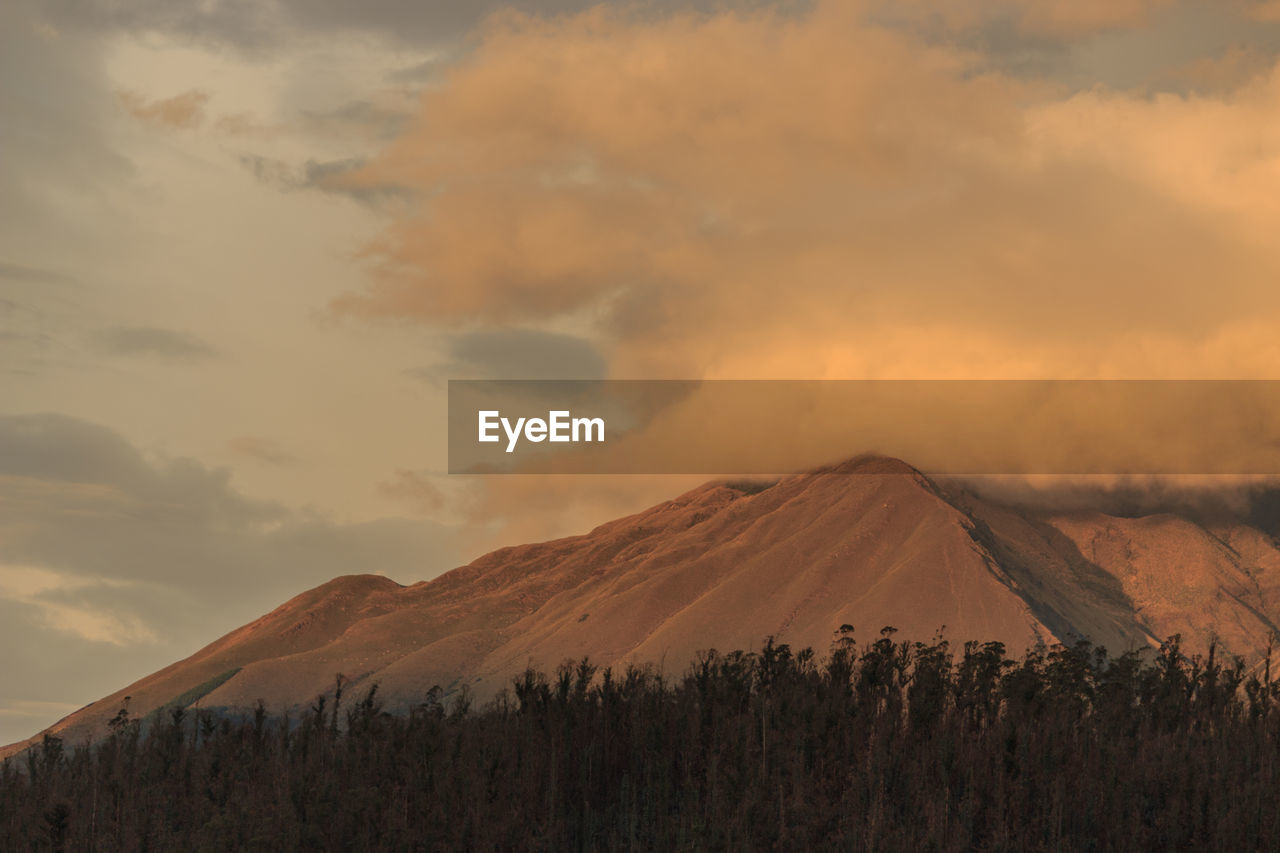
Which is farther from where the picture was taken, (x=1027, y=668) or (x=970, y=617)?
(x=970, y=617)

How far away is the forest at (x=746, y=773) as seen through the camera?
45.4ft

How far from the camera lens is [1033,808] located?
46.6 feet

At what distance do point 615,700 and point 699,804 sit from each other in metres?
3.07

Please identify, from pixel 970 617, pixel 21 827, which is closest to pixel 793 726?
pixel 21 827

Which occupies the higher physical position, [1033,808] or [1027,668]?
[1027,668]

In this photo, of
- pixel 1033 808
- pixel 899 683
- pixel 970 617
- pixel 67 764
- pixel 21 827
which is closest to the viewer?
pixel 1033 808

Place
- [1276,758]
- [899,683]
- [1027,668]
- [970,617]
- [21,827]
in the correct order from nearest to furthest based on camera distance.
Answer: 1. [1276,758]
2. [21,827]
3. [899,683]
4. [1027,668]
5. [970,617]

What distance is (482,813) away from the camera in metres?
14.5

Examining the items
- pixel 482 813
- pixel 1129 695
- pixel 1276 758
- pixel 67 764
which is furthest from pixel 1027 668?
pixel 67 764

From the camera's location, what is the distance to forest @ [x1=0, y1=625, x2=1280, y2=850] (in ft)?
45.4

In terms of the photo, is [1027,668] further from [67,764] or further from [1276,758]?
[67,764]

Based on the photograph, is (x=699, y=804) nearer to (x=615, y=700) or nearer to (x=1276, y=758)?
(x=615, y=700)

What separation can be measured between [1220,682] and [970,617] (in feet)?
501

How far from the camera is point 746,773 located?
14742 millimetres
